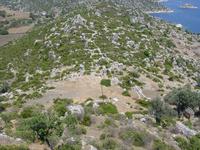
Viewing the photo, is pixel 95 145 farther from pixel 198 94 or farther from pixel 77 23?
pixel 77 23

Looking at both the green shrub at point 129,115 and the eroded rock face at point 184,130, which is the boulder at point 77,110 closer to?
the green shrub at point 129,115

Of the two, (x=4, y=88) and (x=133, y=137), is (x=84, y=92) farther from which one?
(x=133, y=137)

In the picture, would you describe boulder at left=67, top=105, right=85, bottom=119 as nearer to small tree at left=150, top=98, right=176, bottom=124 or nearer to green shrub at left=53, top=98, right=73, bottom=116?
green shrub at left=53, top=98, right=73, bottom=116

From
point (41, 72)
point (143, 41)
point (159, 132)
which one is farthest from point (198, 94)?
point (143, 41)

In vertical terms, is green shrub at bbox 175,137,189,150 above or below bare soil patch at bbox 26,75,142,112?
above

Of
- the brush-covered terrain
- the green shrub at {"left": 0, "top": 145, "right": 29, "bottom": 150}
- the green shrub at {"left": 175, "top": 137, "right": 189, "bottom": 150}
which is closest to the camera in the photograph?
the green shrub at {"left": 0, "top": 145, "right": 29, "bottom": 150}

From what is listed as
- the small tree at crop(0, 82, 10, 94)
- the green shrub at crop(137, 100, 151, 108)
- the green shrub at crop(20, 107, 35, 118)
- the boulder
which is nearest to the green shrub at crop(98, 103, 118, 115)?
the boulder

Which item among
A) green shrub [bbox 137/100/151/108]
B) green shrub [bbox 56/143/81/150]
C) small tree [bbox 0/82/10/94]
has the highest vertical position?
green shrub [bbox 56/143/81/150]
